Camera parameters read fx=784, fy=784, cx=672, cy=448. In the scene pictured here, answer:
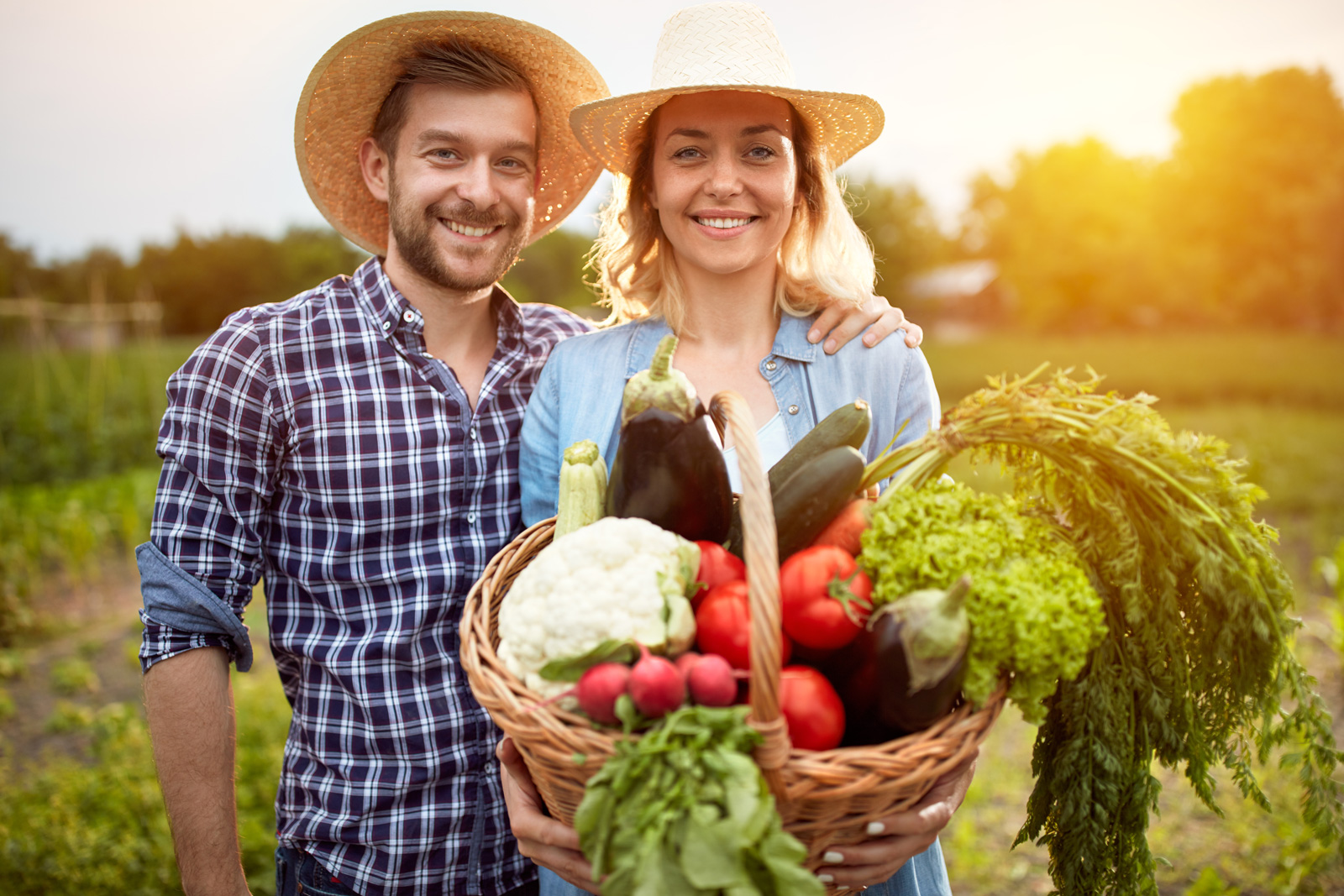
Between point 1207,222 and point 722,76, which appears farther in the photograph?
point 1207,222

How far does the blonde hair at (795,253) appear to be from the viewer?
2.36m

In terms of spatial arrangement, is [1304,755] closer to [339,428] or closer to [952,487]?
[952,487]

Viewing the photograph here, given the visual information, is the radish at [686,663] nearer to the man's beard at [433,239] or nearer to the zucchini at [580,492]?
the zucchini at [580,492]

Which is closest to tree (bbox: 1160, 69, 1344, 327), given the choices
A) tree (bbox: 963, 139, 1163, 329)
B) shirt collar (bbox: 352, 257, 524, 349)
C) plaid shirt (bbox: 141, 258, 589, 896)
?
tree (bbox: 963, 139, 1163, 329)

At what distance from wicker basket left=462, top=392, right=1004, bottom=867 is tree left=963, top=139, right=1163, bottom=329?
18.7 m

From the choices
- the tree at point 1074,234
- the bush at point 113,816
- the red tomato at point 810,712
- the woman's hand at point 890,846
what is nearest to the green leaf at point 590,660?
the red tomato at point 810,712

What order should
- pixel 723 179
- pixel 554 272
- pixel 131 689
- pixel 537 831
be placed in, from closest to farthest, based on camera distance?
pixel 537 831 < pixel 723 179 < pixel 131 689 < pixel 554 272

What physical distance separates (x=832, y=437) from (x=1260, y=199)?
17.8 metres

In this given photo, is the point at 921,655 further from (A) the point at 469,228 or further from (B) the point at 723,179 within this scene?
(A) the point at 469,228

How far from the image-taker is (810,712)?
133 centimetres

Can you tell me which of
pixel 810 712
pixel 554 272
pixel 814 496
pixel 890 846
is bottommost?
pixel 890 846

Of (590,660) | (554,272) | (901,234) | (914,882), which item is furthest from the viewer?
(554,272)

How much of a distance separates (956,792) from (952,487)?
626mm

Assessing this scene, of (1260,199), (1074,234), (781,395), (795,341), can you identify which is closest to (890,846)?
(781,395)
